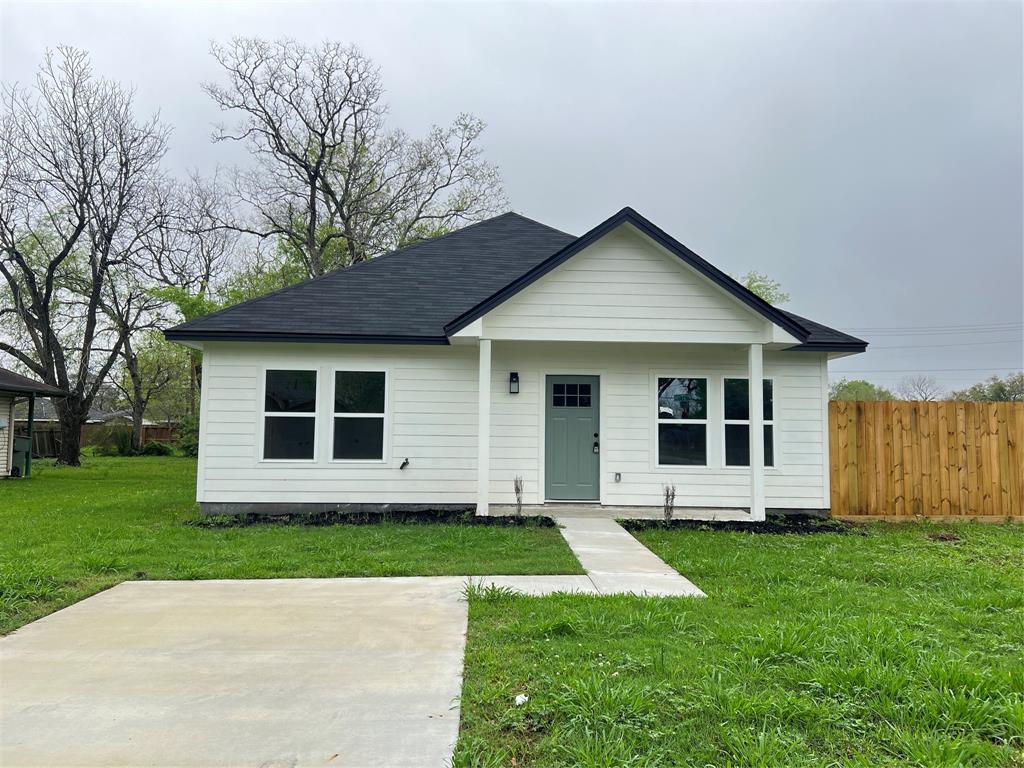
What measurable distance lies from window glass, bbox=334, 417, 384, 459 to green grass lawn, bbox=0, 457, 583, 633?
1.40 meters

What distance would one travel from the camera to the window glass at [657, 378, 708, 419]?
9742mm

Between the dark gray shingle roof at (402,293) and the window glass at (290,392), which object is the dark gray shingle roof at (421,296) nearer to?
the dark gray shingle roof at (402,293)

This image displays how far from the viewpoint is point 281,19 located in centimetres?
2245

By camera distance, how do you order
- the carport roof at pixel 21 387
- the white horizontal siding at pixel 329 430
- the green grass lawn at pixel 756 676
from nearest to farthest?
the green grass lawn at pixel 756 676
the white horizontal siding at pixel 329 430
the carport roof at pixel 21 387

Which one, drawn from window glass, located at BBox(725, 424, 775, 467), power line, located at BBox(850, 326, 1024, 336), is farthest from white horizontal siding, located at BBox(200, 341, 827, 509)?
power line, located at BBox(850, 326, 1024, 336)

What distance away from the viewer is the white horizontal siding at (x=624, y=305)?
8719mm

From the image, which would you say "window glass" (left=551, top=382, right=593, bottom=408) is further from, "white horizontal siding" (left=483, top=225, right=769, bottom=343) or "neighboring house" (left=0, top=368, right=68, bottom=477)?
"neighboring house" (left=0, top=368, right=68, bottom=477)

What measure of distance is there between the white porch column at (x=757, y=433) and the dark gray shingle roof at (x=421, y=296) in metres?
0.68

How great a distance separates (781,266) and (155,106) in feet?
118

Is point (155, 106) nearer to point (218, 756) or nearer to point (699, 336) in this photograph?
point (699, 336)

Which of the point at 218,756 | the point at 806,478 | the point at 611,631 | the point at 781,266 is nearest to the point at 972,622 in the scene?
the point at 611,631

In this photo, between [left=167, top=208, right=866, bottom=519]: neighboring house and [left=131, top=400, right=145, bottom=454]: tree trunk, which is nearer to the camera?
[left=167, top=208, right=866, bottom=519]: neighboring house

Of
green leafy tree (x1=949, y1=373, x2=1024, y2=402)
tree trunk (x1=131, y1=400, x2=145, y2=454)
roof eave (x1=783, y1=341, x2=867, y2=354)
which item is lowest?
tree trunk (x1=131, y1=400, x2=145, y2=454)

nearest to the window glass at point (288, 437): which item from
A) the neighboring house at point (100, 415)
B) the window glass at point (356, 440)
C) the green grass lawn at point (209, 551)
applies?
the window glass at point (356, 440)
